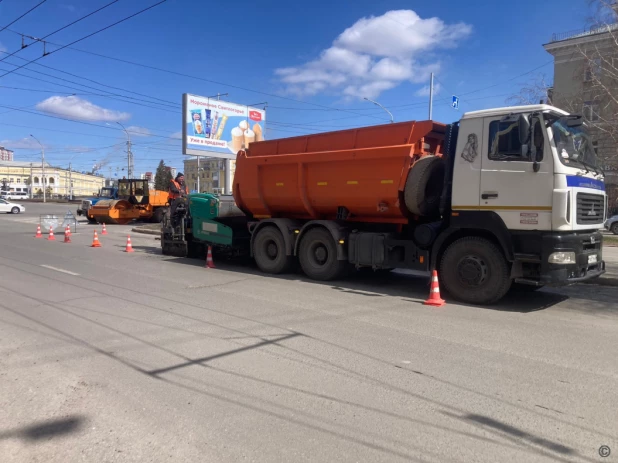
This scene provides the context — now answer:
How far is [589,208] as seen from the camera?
722cm

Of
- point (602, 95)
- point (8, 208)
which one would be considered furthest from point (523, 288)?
point (8, 208)

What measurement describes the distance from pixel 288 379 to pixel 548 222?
4.58m

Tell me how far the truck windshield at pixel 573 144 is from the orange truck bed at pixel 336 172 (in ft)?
6.76

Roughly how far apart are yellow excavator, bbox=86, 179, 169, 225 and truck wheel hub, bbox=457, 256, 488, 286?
22.8m

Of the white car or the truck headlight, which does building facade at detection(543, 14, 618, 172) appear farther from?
the white car

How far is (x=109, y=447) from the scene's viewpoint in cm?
319

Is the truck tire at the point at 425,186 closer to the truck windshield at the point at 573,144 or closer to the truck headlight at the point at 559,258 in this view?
the truck windshield at the point at 573,144

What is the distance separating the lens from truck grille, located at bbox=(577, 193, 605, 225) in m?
6.95

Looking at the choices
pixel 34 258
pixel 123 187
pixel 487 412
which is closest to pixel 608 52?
pixel 487 412

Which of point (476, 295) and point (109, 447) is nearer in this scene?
point (109, 447)

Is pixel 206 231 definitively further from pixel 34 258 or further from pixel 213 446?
pixel 213 446

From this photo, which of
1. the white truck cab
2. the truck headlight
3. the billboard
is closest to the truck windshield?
the white truck cab

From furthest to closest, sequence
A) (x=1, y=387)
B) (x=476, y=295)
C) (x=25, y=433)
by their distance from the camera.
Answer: (x=476, y=295)
(x=1, y=387)
(x=25, y=433)

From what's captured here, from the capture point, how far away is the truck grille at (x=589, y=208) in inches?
273
